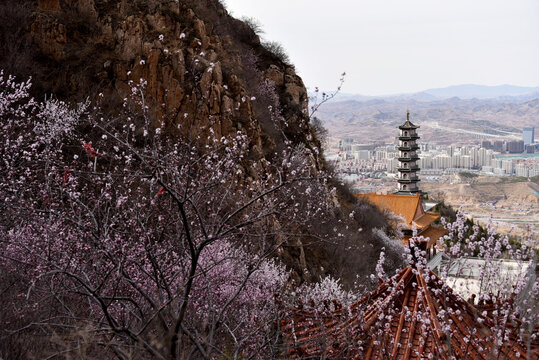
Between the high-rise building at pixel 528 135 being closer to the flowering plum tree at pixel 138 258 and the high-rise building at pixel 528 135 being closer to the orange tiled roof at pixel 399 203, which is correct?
the orange tiled roof at pixel 399 203

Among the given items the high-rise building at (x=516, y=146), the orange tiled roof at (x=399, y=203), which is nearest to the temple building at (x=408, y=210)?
the orange tiled roof at (x=399, y=203)

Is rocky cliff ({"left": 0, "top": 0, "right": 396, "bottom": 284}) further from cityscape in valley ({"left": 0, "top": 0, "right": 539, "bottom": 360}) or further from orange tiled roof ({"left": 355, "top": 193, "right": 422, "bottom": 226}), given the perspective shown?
orange tiled roof ({"left": 355, "top": 193, "right": 422, "bottom": 226})

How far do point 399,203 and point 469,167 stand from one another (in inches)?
5058

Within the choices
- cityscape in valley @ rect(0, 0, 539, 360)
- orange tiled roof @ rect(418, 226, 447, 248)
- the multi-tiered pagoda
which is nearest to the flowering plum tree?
cityscape in valley @ rect(0, 0, 539, 360)

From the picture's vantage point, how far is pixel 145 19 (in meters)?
20.6

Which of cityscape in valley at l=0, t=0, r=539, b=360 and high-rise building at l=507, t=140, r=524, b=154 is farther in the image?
high-rise building at l=507, t=140, r=524, b=154

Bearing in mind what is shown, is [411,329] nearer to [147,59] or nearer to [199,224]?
[199,224]

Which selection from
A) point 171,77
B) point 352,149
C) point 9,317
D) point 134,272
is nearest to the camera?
point 9,317

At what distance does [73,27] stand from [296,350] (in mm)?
18103

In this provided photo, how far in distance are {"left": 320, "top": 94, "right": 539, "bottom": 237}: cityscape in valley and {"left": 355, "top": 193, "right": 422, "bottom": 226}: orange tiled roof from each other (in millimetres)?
34236

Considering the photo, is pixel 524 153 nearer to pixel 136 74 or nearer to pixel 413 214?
pixel 413 214

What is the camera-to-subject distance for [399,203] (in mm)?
38938

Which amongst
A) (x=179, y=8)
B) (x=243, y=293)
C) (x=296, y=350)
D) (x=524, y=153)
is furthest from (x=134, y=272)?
(x=524, y=153)

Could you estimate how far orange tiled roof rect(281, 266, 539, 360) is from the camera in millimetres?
5859
